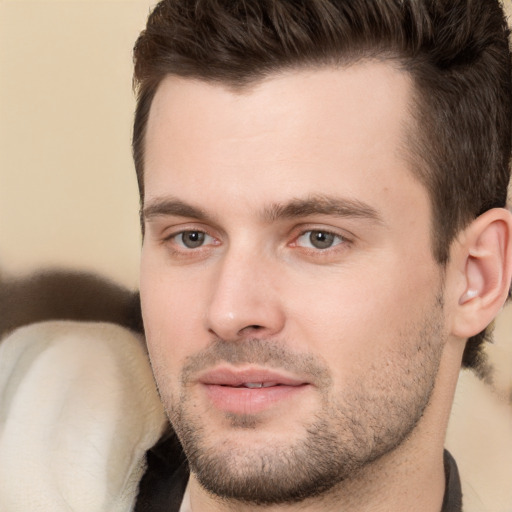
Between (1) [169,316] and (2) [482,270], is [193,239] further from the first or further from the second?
(2) [482,270]

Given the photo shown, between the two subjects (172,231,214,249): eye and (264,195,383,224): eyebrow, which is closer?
(264,195,383,224): eyebrow

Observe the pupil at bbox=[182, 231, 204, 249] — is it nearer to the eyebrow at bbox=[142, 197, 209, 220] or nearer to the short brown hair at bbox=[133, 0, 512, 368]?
the eyebrow at bbox=[142, 197, 209, 220]

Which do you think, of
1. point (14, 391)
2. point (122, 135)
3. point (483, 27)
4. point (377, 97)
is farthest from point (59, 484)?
point (483, 27)

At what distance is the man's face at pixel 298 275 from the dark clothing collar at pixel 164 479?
0.46 meters

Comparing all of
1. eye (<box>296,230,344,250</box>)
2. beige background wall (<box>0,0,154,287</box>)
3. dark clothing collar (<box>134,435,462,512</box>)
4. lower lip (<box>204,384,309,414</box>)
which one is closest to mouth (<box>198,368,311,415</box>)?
lower lip (<box>204,384,309,414</box>)

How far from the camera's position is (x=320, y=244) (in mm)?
1734

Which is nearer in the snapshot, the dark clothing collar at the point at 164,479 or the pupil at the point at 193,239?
the pupil at the point at 193,239

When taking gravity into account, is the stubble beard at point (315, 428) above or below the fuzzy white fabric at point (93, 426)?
above

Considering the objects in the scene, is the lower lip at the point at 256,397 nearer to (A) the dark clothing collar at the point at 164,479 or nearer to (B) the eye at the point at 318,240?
(B) the eye at the point at 318,240

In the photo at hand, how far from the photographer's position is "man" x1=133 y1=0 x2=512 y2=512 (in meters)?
1.69

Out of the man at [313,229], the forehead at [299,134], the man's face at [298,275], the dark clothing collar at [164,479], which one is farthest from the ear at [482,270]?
the dark clothing collar at [164,479]

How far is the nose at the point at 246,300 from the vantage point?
1.66 m

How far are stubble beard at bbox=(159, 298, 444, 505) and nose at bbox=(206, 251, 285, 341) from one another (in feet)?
0.11

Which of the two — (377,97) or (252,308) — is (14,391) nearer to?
(252,308)
